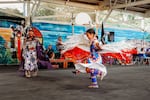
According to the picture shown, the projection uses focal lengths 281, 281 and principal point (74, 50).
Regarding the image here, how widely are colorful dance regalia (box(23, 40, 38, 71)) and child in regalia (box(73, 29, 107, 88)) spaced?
6.78ft

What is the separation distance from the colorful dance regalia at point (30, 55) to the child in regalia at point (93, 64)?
2.07 m

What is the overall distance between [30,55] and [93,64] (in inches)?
97.6

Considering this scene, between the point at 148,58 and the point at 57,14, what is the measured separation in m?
5.70

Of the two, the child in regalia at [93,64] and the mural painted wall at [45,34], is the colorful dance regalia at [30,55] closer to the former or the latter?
the child in regalia at [93,64]

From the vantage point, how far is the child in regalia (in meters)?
6.03

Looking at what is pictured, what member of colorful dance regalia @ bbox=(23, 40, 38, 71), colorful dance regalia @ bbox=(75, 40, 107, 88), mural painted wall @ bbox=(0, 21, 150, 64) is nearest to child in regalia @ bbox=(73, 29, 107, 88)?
colorful dance regalia @ bbox=(75, 40, 107, 88)

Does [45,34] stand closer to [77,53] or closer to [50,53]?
[50,53]

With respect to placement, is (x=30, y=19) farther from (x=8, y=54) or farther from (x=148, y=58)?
(x=148, y=58)

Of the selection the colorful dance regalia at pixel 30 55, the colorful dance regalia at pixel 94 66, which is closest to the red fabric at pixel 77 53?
the colorful dance regalia at pixel 94 66

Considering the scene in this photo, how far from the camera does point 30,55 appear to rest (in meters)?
7.88

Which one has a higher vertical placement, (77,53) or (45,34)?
(45,34)

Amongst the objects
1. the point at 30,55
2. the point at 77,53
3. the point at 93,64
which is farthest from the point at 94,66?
the point at 30,55

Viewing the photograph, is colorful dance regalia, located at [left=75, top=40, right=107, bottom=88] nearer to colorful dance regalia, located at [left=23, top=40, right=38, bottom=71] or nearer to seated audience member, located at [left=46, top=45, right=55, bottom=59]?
colorful dance regalia, located at [left=23, top=40, right=38, bottom=71]

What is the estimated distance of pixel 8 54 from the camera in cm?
1234
